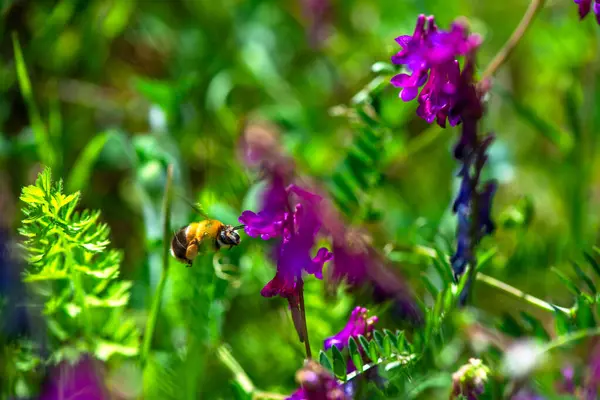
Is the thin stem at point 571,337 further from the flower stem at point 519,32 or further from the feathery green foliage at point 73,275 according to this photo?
the feathery green foliage at point 73,275

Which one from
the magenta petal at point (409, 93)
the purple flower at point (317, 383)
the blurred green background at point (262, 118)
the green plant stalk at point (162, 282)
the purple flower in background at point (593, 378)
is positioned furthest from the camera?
the blurred green background at point (262, 118)

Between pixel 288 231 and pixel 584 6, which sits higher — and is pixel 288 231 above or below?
below

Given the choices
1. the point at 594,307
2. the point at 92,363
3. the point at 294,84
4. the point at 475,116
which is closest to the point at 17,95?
the point at 294,84

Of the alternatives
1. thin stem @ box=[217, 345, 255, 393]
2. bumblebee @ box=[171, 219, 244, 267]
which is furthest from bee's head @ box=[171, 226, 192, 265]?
thin stem @ box=[217, 345, 255, 393]

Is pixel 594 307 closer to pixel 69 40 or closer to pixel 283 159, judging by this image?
pixel 283 159

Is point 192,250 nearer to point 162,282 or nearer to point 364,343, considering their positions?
point 162,282

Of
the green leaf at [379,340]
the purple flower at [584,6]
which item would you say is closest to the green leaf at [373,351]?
the green leaf at [379,340]

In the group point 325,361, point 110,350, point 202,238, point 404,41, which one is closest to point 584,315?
point 325,361
